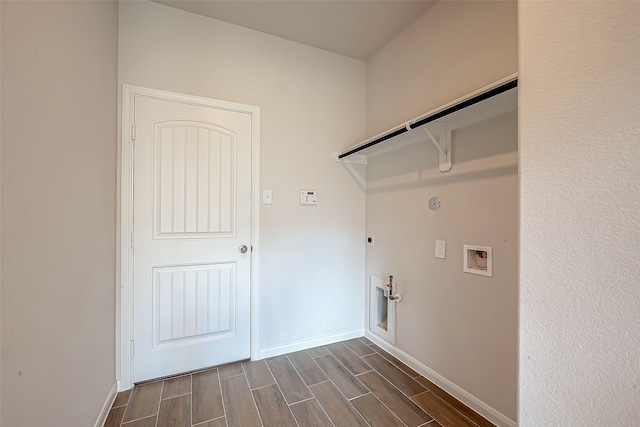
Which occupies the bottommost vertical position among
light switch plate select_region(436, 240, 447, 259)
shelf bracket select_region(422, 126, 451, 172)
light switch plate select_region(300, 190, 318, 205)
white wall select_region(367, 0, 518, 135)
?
light switch plate select_region(436, 240, 447, 259)

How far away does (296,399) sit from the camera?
5.49 ft

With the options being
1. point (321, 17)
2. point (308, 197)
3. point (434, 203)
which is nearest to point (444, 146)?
point (434, 203)

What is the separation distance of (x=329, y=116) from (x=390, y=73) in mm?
631

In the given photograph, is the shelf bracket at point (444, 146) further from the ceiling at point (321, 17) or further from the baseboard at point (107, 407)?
the baseboard at point (107, 407)

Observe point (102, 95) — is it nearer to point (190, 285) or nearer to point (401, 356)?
point (190, 285)

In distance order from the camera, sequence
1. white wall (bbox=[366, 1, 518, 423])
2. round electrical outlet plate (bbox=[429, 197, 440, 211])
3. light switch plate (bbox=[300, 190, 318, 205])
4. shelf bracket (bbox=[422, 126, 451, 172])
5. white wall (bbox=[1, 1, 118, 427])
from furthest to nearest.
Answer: light switch plate (bbox=[300, 190, 318, 205]) → round electrical outlet plate (bbox=[429, 197, 440, 211]) → shelf bracket (bbox=[422, 126, 451, 172]) → white wall (bbox=[366, 1, 518, 423]) → white wall (bbox=[1, 1, 118, 427])

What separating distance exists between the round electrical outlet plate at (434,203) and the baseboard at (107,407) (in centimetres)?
231

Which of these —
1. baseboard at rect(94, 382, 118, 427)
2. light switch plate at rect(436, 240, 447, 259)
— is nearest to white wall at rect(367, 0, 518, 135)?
light switch plate at rect(436, 240, 447, 259)

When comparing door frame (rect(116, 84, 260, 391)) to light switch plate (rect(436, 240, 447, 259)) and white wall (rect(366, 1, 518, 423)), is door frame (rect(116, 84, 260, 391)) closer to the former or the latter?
white wall (rect(366, 1, 518, 423))

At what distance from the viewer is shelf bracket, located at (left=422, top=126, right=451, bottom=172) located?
168cm

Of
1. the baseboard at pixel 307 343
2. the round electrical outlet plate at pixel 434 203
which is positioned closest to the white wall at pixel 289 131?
the baseboard at pixel 307 343

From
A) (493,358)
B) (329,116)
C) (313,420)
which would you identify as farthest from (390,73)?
(313,420)

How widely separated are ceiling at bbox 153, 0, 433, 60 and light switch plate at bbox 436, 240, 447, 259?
5.51 ft

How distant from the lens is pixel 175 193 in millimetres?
1909
